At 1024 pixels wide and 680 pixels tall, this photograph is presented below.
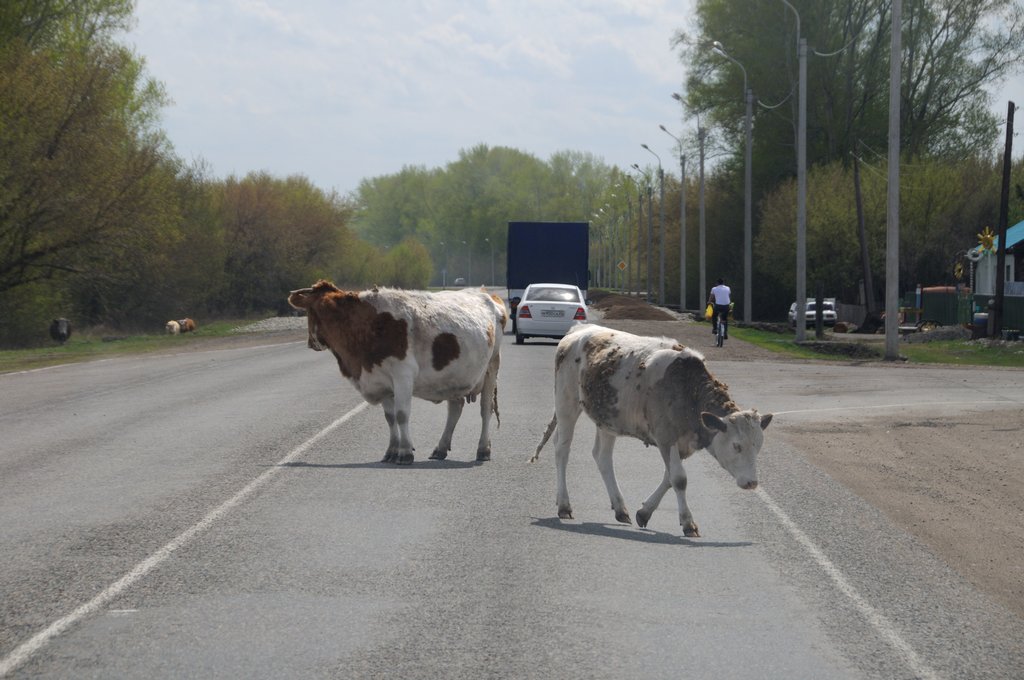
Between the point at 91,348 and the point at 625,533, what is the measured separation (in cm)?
3437

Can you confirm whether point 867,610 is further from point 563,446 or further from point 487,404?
point 487,404

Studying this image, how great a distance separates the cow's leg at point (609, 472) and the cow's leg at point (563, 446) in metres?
0.24

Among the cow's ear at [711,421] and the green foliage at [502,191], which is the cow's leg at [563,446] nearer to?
the cow's ear at [711,421]

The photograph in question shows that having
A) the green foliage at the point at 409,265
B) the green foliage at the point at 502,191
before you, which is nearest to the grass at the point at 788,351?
the green foliage at the point at 409,265

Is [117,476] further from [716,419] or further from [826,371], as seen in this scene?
[826,371]

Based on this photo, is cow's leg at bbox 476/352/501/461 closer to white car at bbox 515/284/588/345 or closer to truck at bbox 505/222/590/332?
white car at bbox 515/284/588/345

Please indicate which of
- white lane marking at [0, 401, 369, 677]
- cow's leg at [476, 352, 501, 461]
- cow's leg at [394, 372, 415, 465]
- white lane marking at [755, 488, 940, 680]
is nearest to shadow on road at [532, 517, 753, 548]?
white lane marking at [755, 488, 940, 680]

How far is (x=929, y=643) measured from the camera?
694 cm

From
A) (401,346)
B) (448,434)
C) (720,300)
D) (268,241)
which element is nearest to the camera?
(401,346)

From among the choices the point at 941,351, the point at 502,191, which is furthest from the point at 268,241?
the point at 502,191

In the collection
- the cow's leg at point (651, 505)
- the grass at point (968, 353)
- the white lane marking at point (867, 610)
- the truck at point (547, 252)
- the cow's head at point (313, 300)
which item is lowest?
the grass at point (968, 353)

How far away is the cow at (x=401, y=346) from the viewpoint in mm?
13070

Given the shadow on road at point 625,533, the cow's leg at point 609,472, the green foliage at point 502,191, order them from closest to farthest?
the shadow on road at point 625,533 < the cow's leg at point 609,472 < the green foliage at point 502,191

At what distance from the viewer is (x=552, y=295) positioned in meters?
36.4
